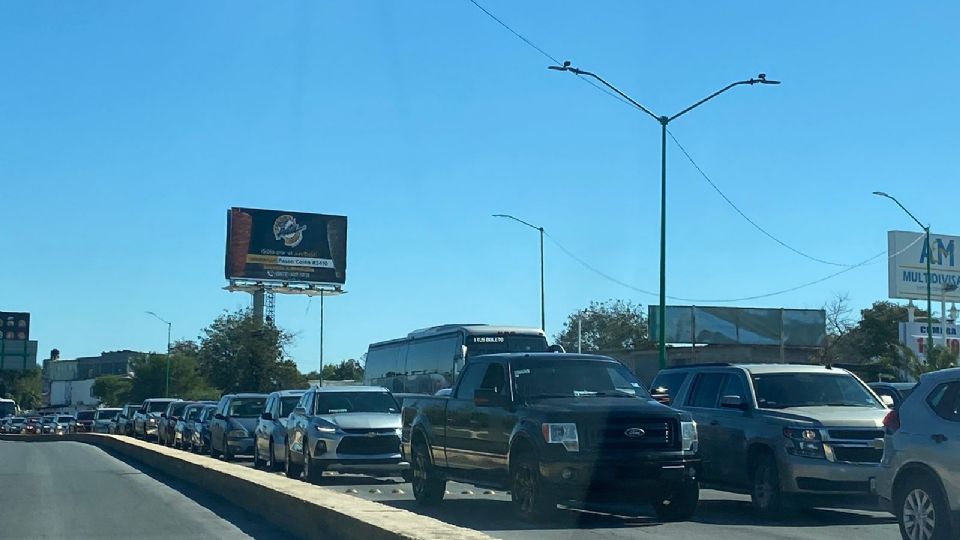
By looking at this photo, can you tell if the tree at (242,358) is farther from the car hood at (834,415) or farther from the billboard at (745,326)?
the car hood at (834,415)

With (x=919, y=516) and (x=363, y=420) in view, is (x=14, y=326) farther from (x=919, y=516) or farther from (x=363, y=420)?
(x=919, y=516)

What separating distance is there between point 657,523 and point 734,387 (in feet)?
9.71

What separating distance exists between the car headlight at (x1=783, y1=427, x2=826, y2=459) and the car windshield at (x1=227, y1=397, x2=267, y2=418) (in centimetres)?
1993

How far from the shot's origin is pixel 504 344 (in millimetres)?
30406

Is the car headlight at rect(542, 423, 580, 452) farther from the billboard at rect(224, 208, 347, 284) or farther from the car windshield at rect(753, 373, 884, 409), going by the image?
the billboard at rect(224, 208, 347, 284)

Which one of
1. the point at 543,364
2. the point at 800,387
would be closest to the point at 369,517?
the point at 543,364

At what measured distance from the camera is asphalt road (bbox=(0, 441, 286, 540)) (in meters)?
12.8

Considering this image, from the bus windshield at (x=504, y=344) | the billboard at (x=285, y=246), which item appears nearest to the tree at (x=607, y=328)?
the billboard at (x=285, y=246)

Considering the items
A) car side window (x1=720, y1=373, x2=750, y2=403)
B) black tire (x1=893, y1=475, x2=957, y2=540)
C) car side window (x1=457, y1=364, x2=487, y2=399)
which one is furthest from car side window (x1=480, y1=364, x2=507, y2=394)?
black tire (x1=893, y1=475, x2=957, y2=540)

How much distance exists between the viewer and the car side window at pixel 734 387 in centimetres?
1520

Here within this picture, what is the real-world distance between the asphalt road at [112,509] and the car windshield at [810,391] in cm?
672

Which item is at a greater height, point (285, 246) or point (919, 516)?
point (285, 246)

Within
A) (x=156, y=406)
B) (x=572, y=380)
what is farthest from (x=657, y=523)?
(x=156, y=406)

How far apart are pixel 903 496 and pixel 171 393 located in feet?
324
